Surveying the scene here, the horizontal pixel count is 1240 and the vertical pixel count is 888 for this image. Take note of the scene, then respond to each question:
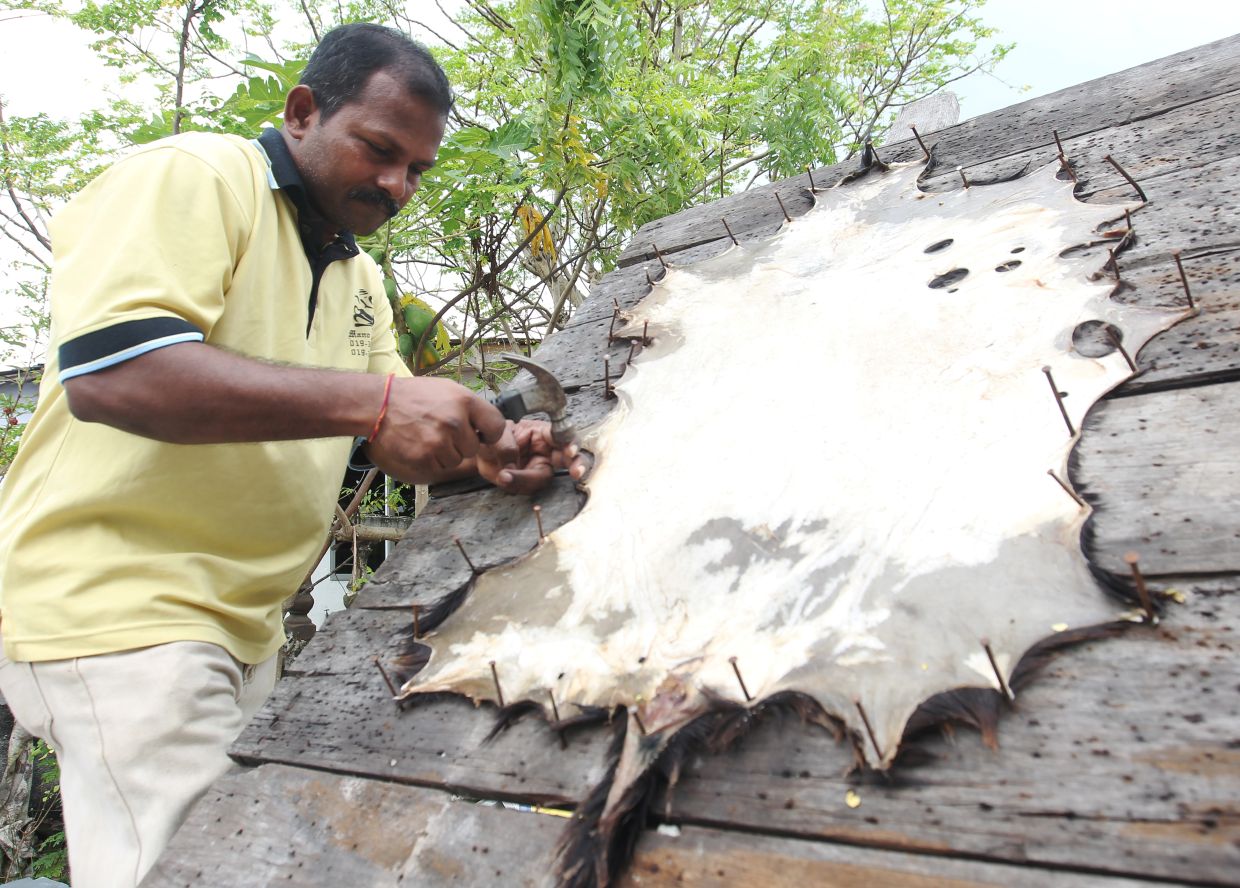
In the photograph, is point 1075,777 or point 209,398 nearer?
point 1075,777

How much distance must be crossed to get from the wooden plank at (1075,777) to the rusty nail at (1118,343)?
0.40 meters

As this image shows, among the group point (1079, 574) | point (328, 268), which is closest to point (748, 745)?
point (1079, 574)

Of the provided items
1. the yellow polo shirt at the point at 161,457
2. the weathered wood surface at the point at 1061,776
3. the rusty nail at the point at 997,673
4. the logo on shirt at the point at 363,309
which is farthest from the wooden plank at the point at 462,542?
the rusty nail at the point at 997,673

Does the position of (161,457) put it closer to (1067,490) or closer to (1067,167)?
(1067,490)

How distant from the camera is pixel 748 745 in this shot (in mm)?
913

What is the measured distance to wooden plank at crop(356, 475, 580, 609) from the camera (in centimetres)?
145

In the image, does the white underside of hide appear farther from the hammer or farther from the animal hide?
the hammer

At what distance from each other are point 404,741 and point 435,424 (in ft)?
1.80

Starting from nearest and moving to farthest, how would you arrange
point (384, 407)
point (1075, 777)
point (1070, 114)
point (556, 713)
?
1. point (1075, 777)
2. point (556, 713)
3. point (384, 407)
4. point (1070, 114)

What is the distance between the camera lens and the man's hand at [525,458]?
156 cm

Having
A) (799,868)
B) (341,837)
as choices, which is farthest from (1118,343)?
(341,837)

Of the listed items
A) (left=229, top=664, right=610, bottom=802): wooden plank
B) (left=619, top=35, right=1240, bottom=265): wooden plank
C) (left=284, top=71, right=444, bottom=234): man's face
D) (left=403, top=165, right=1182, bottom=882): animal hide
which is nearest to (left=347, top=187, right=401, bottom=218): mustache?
(left=284, top=71, right=444, bottom=234): man's face

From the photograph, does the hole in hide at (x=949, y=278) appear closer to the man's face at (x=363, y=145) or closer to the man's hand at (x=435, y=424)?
the man's hand at (x=435, y=424)

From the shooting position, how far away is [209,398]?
4.03ft
